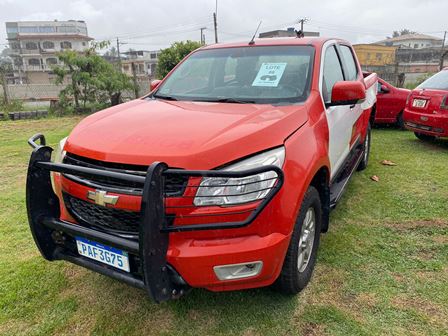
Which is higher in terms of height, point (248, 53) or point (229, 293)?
point (248, 53)

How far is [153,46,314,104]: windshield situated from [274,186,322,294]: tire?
2.67 ft

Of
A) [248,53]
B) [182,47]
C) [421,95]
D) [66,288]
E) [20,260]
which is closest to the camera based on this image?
[66,288]

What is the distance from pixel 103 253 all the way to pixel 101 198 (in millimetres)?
318

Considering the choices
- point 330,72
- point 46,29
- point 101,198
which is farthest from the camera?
point 46,29

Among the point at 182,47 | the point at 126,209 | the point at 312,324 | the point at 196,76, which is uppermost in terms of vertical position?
the point at 182,47

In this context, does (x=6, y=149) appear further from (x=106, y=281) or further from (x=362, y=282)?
(x=362, y=282)

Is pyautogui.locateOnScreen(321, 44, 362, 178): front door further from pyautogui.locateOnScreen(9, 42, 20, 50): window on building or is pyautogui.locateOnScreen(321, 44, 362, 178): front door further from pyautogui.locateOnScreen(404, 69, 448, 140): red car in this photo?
pyautogui.locateOnScreen(9, 42, 20, 50): window on building

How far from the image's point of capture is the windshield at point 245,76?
286cm

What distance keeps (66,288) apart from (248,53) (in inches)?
96.8

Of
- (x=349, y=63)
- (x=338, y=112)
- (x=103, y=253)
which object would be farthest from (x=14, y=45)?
(x=103, y=253)

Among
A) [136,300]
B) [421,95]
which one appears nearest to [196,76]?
[136,300]

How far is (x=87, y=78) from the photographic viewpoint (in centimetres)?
1177

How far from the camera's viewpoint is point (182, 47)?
13383mm

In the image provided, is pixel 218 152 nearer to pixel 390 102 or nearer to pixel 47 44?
pixel 390 102
